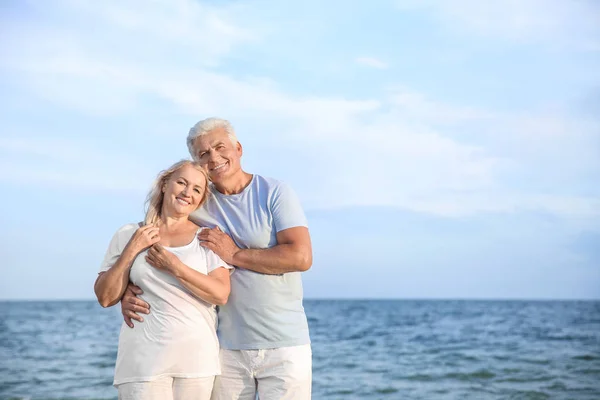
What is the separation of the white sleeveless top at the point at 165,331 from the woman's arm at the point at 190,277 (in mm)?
59

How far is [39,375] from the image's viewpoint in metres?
13.0

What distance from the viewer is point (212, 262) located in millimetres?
3373

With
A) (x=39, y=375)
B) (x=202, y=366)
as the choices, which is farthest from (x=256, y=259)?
(x=39, y=375)

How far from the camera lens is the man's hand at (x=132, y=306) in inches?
126

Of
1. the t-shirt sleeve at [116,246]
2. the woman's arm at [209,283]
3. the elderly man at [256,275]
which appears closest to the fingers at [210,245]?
the elderly man at [256,275]

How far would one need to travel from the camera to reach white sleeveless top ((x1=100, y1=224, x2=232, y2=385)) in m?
3.15

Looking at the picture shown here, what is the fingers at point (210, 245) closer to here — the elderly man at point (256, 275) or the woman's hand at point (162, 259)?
the elderly man at point (256, 275)

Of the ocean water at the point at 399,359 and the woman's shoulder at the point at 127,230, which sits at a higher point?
the woman's shoulder at the point at 127,230

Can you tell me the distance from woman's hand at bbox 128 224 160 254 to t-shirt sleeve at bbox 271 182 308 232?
0.61 metres

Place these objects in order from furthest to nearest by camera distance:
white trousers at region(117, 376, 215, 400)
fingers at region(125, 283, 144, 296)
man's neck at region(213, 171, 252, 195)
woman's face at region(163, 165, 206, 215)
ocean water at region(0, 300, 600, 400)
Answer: ocean water at region(0, 300, 600, 400)
man's neck at region(213, 171, 252, 195)
woman's face at region(163, 165, 206, 215)
fingers at region(125, 283, 144, 296)
white trousers at region(117, 376, 215, 400)

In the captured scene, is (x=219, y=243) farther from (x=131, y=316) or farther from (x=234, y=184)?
(x=131, y=316)

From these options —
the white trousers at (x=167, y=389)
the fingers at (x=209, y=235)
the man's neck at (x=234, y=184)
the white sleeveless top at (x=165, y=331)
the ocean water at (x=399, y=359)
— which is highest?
the man's neck at (x=234, y=184)

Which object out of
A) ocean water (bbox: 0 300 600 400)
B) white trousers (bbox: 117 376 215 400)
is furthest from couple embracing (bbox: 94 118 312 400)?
ocean water (bbox: 0 300 600 400)

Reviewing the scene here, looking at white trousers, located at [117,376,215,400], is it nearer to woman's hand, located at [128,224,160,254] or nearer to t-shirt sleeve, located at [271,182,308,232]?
woman's hand, located at [128,224,160,254]
